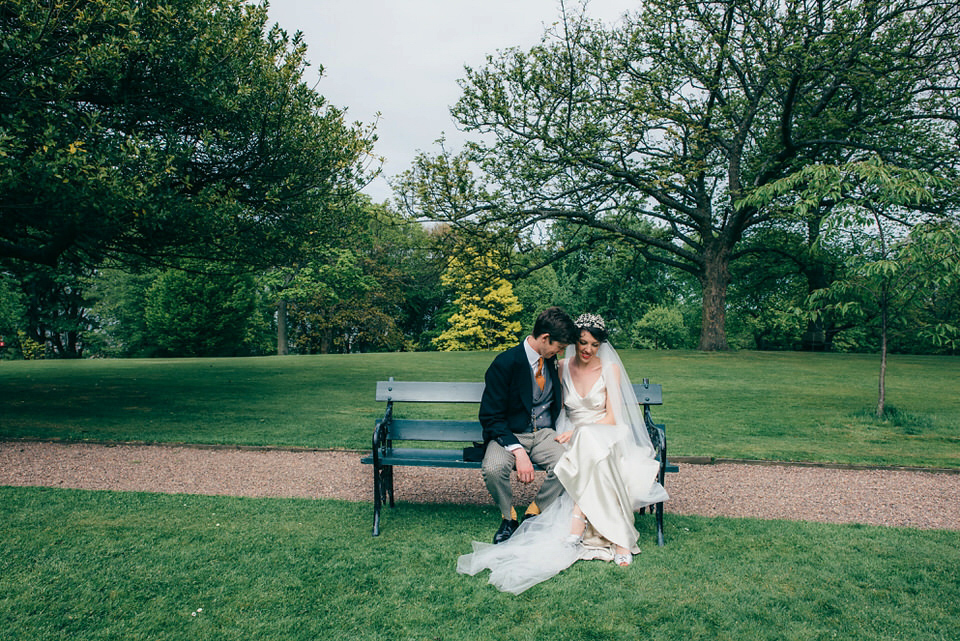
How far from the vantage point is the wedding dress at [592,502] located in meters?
4.29

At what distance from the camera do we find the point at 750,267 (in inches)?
1190

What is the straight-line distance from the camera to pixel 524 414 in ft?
17.4

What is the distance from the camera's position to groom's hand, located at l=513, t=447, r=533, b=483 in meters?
4.82

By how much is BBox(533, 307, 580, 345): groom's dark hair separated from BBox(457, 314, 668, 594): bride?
0.29m

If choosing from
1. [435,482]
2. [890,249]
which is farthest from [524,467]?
[890,249]

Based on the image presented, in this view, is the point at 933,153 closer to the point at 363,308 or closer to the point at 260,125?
the point at 260,125

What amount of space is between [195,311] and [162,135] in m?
29.0

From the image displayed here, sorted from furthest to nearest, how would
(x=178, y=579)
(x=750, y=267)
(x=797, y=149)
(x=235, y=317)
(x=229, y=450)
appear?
1. (x=235, y=317)
2. (x=750, y=267)
3. (x=797, y=149)
4. (x=229, y=450)
5. (x=178, y=579)

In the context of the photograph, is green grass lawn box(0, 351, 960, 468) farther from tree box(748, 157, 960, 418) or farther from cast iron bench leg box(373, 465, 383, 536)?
cast iron bench leg box(373, 465, 383, 536)

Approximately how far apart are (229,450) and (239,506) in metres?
2.80

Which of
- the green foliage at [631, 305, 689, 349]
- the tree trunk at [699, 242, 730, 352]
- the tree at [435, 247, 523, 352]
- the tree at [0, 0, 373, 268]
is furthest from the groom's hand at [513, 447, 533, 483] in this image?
the green foliage at [631, 305, 689, 349]

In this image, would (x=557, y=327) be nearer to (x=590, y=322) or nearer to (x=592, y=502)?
(x=590, y=322)

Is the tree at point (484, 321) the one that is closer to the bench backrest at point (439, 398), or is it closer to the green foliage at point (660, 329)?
the green foliage at point (660, 329)

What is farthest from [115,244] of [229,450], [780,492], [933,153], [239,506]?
[933,153]
